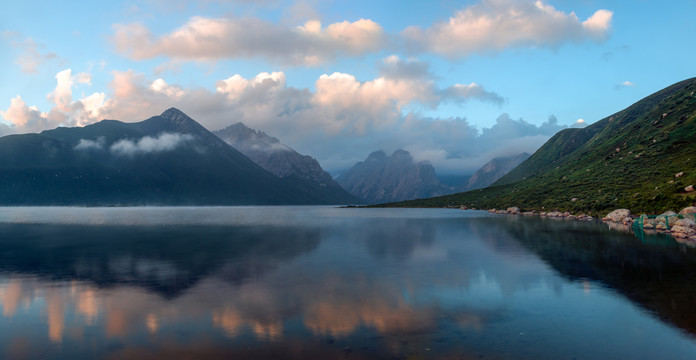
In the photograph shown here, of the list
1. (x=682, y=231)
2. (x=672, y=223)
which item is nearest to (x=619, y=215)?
(x=672, y=223)

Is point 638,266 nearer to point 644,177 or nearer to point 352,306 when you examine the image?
point 352,306

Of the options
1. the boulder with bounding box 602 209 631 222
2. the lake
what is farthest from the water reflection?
the boulder with bounding box 602 209 631 222

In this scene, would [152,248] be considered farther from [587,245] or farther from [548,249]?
[587,245]

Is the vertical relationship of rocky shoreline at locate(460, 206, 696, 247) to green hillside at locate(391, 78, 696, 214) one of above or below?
below

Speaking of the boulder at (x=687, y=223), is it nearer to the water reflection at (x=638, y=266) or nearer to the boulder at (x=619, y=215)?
the water reflection at (x=638, y=266)

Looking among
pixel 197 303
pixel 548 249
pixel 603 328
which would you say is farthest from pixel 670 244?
pixel 197 303

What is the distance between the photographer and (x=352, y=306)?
24.6m

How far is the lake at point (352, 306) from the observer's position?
17.3 meters

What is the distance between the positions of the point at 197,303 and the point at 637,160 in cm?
19719

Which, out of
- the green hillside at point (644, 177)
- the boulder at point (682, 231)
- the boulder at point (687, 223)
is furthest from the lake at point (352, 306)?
the green hillside at point (644, 177)

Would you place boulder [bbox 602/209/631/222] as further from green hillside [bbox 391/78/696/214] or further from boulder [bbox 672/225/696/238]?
boulder [bbox 672/225/696/238]

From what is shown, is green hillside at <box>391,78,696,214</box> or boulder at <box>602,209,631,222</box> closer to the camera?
boulder at <box>602,209,631,222</box>

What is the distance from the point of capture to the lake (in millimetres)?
17328

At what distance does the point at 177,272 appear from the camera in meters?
37.2
